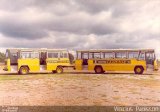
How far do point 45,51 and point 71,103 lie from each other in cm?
1600

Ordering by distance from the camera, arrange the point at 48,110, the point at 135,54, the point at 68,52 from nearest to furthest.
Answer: the point at 48,110 → the point at 135,54 → the point at 68,52

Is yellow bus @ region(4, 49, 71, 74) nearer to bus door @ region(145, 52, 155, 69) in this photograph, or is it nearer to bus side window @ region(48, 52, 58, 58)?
bus side window @ region(48, 52, 58, 58)

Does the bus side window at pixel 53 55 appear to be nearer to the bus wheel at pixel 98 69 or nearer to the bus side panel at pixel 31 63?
the bus side panel at pixel 31 63

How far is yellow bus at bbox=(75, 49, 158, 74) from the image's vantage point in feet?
80.9

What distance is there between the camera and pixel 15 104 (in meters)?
10.1

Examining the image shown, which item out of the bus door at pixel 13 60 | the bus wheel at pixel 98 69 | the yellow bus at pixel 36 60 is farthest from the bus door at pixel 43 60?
the bus wheel at pixel 98 69

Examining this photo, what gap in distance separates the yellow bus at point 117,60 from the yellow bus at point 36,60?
1682 mm

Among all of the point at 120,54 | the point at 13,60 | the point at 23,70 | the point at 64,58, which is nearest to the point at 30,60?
the point at 23,70

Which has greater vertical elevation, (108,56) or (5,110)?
(108,56)

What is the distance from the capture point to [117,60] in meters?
25.1

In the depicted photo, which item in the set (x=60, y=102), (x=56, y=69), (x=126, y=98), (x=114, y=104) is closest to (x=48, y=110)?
(x=60, y=102)

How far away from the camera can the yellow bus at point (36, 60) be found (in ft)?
80.1

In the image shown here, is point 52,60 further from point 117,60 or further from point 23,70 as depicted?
point 117,60

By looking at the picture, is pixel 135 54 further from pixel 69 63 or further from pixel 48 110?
pixel 48 110
